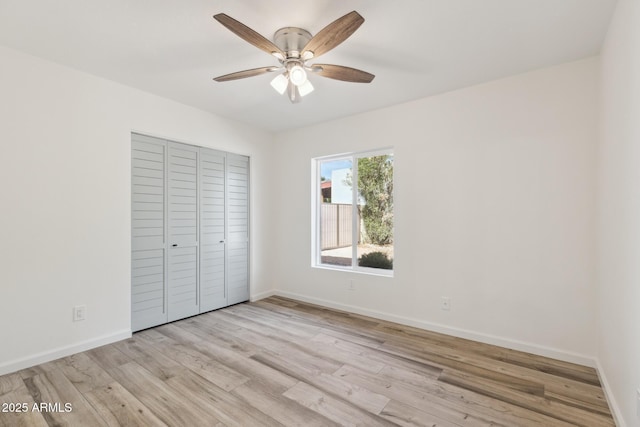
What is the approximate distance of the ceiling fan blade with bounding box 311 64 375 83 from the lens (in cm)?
208

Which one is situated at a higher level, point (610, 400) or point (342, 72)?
point (342, 72)

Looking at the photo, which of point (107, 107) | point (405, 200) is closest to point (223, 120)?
point (107, 107)

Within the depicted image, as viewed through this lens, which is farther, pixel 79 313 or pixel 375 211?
pixel 375 211

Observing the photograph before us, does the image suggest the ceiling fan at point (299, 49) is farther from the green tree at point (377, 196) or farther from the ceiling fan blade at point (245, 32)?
the green tree at point (377, 196)

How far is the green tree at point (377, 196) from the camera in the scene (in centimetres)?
352

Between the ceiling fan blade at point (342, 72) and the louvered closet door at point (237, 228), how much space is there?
85.3 inches

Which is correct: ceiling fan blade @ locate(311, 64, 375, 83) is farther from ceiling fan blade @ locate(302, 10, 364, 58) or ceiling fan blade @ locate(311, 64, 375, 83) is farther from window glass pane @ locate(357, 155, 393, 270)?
window glass pane @ locate(357, 155, 393, 270)

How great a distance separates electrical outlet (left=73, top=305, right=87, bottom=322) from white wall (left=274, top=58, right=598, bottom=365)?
2716 millimetres

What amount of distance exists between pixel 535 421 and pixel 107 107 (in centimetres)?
411

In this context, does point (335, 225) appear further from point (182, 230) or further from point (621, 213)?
point (621, 213)

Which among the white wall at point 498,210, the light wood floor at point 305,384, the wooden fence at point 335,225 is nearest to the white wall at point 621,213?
the white wall at point 498,210

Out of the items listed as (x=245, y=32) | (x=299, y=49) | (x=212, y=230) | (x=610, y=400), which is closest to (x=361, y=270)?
(x=212, y=230)

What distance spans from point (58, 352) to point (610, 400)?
4.10 metres

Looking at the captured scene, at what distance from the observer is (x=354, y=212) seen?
3834 mm
